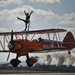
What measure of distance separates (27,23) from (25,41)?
25.8 feet

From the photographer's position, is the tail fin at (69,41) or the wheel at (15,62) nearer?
the wheel at (15,62)

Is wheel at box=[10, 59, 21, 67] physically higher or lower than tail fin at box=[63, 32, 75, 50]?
lower

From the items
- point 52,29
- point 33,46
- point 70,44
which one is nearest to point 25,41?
point 33,46

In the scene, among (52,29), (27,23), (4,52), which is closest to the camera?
(52,29)

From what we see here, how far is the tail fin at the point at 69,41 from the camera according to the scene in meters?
65.7

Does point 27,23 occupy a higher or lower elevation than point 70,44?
higher

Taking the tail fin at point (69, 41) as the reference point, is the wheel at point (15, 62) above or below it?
below

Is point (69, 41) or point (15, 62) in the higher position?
point (69, 41)

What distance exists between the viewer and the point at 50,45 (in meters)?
61.0

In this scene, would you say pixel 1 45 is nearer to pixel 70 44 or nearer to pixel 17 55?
pixel 17 55

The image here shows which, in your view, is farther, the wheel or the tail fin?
the tail fin

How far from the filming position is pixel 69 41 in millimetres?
68688

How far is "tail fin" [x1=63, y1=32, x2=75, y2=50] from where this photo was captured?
65.7m

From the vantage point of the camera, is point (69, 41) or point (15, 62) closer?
point (15, 62)
